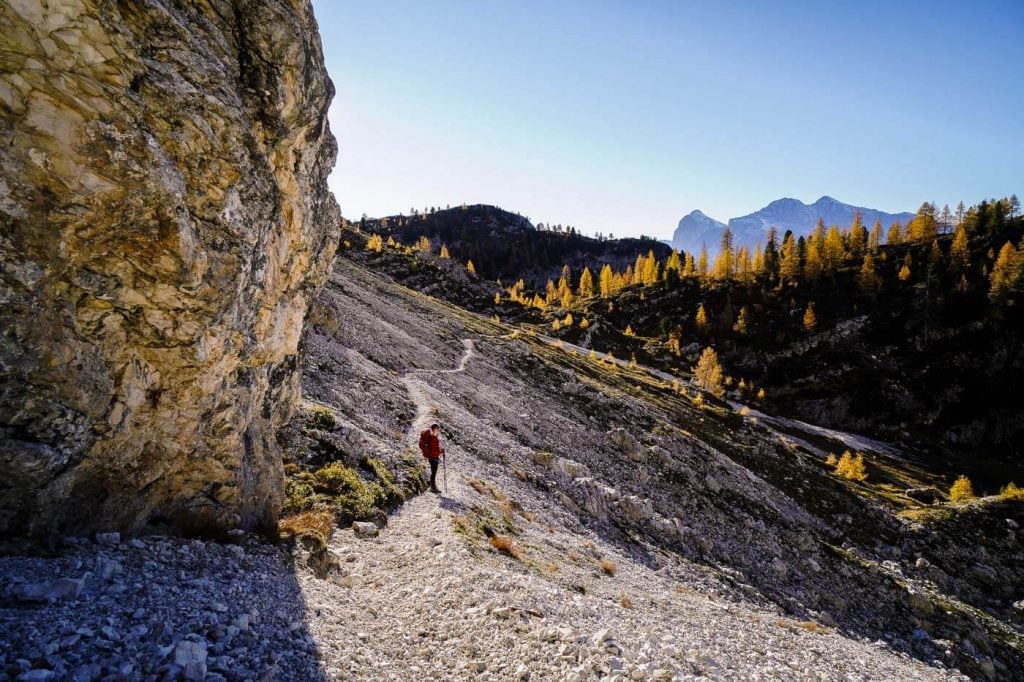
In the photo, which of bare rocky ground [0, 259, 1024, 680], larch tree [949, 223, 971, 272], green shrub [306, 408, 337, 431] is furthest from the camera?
larch tree [949, 223, 971, 272]

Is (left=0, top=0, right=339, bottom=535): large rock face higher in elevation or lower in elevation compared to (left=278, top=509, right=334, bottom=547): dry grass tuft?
higher

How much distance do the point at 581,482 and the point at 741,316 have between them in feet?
467

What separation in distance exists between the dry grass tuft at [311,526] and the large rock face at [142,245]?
99 cm

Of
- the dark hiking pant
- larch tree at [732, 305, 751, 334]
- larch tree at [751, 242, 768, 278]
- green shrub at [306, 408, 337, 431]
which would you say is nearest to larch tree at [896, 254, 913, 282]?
larch tree at [751, 242, 768, 278]

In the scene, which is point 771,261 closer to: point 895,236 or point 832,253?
point 832,253

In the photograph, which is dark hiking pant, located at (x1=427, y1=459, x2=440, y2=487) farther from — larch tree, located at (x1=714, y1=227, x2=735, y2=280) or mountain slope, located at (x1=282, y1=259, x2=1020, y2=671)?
larch tree, located at (x1=714, y1=227, x2=735, y2=280)

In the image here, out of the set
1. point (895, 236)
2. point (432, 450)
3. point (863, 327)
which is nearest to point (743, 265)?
point (863, 327)

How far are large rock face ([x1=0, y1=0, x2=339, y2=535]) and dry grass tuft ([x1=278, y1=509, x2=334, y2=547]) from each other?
0.99 meters

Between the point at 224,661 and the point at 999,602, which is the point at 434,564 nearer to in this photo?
the point at 224,661

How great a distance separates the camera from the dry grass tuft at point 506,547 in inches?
719

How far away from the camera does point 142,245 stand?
10.1 meters

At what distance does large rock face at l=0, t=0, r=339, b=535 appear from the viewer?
8500 millimetres

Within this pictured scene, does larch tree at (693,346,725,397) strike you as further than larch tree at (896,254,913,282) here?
No

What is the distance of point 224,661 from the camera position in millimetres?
8172
